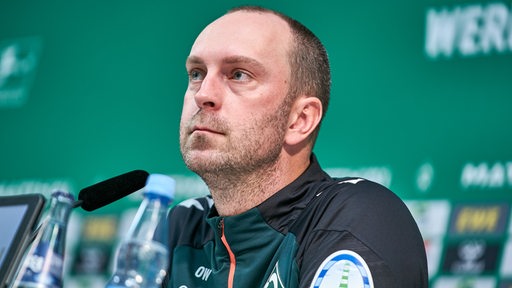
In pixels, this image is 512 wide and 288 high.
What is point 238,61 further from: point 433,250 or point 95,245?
point 95,245

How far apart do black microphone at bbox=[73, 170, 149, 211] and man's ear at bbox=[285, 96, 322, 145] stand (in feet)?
1.16

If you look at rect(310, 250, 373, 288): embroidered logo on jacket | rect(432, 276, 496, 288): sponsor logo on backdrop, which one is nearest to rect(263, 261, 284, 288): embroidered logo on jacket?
rect(310, 250, 373, 288): embroidered logo on jacket

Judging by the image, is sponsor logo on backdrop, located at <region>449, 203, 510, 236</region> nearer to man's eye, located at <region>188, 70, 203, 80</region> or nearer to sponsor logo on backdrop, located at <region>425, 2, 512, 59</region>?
sponsor logo on backdrop, located at <region>425, 2, 512, 59</region>

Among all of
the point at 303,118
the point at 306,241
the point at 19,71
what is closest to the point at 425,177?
the point at 303,118

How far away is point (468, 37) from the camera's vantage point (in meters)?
2.23

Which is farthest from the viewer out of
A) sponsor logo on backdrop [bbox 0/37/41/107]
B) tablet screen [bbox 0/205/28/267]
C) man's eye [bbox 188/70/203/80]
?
sponsor logo on backdrop [bbox 0/37/41/107]

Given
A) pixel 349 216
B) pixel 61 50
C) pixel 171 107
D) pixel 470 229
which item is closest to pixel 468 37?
pixel 470 229

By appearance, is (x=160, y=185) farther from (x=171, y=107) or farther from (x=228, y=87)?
(x=171, y=107)

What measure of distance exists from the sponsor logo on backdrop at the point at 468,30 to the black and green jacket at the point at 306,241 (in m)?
0.90

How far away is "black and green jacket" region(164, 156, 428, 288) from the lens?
1087 millimetres

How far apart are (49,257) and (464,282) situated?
149 centimetres

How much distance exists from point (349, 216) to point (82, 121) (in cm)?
185

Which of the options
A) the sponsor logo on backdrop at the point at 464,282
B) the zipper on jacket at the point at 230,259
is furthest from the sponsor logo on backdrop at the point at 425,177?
the zipper on jacket at the point at 230,259

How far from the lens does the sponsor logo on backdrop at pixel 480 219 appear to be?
6.82ft
